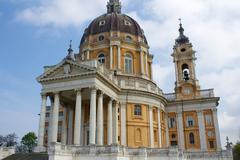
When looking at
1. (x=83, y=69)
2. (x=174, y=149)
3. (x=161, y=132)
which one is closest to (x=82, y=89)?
(x=83, y=69)

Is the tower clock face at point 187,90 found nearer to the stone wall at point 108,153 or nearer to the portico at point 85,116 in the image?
the portico at point 85,116

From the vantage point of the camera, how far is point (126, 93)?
1299 inches

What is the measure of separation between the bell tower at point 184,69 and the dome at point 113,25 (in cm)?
625

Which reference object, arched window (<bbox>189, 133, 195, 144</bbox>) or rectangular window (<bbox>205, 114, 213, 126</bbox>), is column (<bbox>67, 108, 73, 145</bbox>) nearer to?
arched window (<bbox>189, 133, 195, 144</bbox>)

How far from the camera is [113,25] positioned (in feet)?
132

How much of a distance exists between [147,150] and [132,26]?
23061 millimetres

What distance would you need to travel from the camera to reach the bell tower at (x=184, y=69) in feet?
134

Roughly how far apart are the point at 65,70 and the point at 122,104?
875 cm

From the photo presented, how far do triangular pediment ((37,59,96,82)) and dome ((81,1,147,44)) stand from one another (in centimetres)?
1378

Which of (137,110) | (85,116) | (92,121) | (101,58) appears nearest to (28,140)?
(101,58)

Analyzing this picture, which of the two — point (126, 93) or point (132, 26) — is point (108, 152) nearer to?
point (126, 93)

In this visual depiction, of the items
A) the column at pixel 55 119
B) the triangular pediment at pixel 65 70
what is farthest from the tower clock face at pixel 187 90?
the column at pixel 55 119

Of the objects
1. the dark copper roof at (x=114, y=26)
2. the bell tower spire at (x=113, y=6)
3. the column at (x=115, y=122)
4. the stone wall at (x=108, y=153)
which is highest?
the bell tower spire at (x=113, y=6)

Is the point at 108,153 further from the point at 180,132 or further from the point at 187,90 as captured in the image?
the point at 187,90
